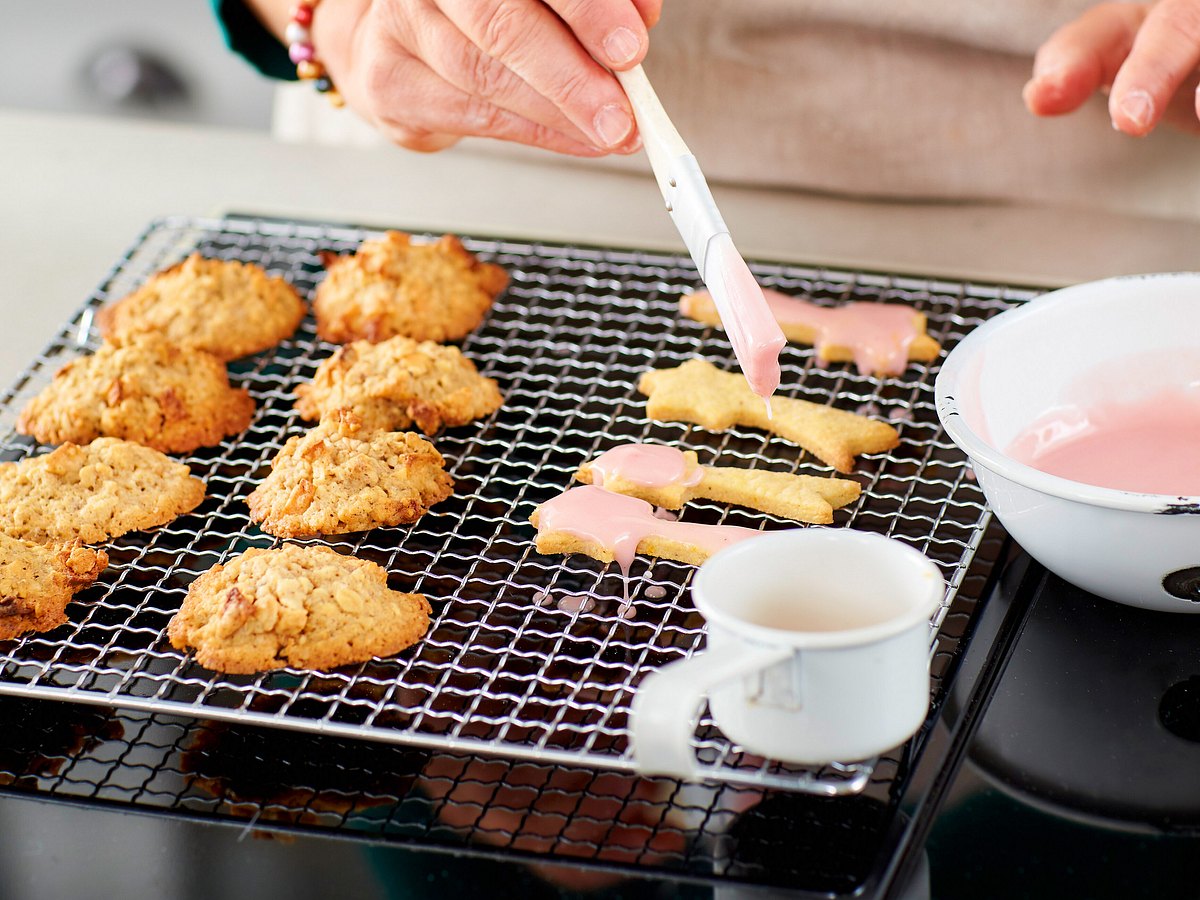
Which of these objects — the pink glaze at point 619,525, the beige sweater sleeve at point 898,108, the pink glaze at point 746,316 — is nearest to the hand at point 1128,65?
the beige sweater sleeve at point 898,108

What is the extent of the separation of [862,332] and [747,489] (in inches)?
16.3

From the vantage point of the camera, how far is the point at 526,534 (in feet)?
5.51

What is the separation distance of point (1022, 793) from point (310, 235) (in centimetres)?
155

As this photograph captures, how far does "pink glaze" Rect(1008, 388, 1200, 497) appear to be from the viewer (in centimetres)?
155

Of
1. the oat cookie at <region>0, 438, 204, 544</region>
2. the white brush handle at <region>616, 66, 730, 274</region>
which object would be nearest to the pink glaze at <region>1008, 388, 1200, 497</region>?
the white brush handle at <region>616, 66, 730, 274</region>

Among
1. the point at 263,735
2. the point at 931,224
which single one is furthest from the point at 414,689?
the point at 931,224

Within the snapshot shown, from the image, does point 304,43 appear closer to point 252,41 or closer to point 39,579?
point 252,41

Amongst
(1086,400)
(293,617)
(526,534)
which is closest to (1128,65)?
(1086,400)

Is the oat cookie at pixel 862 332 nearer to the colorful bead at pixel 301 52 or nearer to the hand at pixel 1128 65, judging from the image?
the hand at pixel 1128 65

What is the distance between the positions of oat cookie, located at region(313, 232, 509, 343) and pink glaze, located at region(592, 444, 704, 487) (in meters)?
0.46

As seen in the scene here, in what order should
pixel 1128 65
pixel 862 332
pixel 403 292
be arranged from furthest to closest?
pixel 403 292 → pixel 862 332 → pixel 1128 65

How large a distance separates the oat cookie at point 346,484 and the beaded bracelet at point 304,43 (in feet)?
2.36

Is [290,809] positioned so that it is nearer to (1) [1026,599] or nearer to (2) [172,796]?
(2) [172,796]

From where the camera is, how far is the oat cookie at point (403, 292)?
2100mm
